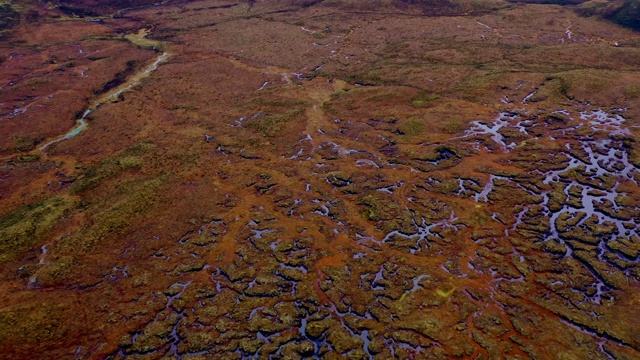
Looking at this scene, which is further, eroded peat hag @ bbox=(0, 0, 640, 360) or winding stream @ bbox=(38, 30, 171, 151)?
winding stream @ bbox=(38, 30, 171, 151)

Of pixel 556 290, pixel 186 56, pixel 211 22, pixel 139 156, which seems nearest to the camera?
pixel 556 290

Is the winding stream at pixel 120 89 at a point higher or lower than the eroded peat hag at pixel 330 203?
higher

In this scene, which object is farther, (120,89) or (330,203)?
(120,89)

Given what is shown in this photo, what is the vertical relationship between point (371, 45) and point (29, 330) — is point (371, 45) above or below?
above

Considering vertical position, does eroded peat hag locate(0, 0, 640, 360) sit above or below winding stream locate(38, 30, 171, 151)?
below

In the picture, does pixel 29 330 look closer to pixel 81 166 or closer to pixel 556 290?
pixel 81 166

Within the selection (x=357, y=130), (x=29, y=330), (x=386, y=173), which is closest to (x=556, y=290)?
(x=386, y=173)

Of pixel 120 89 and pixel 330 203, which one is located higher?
pixel 120 89

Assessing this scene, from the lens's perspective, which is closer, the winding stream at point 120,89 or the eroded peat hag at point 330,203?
the eroded peat hag at point 330,203
